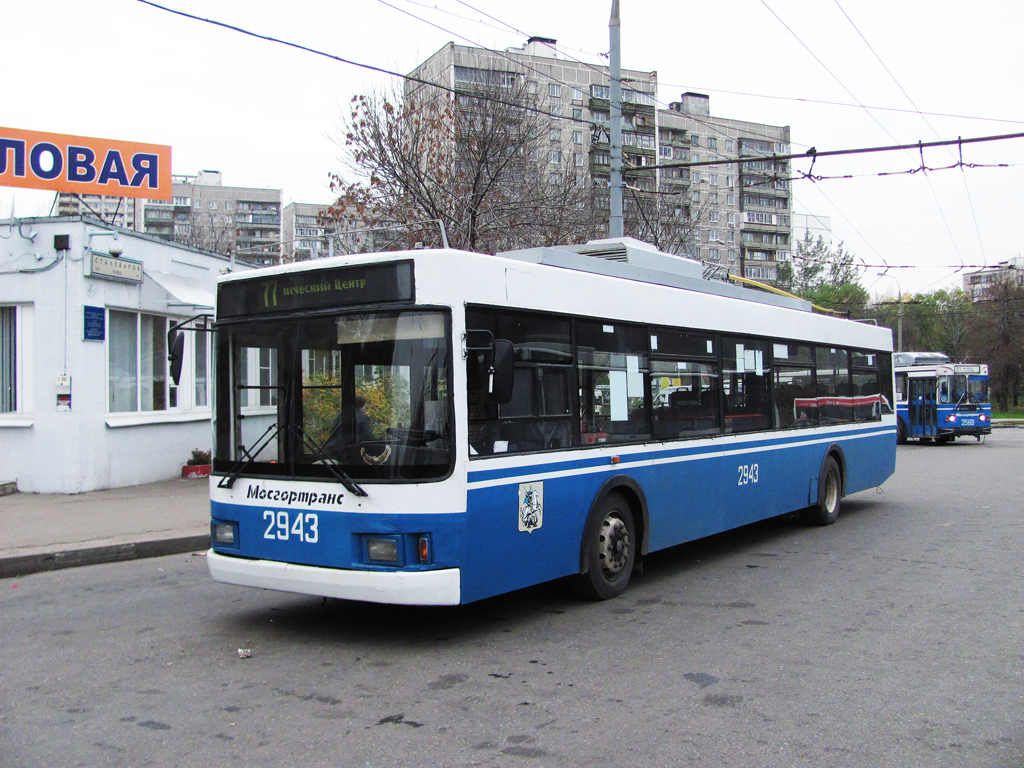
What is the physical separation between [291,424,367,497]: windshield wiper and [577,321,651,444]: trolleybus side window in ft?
6.81

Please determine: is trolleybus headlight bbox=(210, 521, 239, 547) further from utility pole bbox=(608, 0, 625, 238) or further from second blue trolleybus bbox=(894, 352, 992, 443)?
second blue trolleybus bbox=(894, 352, 992, 443)

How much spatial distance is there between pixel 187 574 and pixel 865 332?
10180mm

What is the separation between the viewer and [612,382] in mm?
7547

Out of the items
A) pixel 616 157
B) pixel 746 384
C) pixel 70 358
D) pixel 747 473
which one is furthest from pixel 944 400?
pixel 70 358

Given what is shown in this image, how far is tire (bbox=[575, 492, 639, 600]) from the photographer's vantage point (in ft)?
23.5

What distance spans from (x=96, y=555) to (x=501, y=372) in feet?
19.5

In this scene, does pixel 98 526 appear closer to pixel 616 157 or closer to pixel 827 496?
pixel 827 496

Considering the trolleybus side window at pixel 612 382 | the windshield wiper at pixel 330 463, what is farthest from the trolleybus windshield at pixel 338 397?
the trolleybus side window at pixel 612 382

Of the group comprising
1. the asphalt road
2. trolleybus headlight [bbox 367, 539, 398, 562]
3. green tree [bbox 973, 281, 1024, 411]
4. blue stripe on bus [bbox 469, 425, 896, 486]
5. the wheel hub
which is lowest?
the asphalt road

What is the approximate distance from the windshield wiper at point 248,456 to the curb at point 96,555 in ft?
12.2

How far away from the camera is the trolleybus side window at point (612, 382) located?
7.19m

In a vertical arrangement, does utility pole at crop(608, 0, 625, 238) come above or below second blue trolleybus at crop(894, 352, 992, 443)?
above

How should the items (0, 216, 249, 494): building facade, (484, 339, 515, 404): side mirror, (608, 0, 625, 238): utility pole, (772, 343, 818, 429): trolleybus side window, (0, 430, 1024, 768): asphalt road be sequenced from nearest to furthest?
(0, 430, 1024, 768): asphalt road
(484, 339, 515, 404): side mirror
(772, 343, 818, 429): trolleybus side window
(0, 216, 249, 494): building facade
(608, 0, 625, 238): utility pole

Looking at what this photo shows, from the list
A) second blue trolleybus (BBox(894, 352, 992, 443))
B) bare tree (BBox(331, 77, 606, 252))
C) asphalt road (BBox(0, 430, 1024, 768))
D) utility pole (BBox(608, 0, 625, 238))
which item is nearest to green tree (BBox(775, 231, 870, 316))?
second blue trolleybus (BBox(894, 352, 992, 443))
